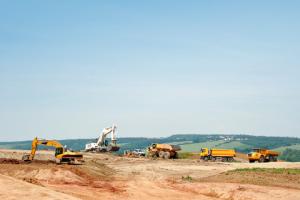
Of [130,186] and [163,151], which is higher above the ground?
[163,151]

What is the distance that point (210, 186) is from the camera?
34938 mm

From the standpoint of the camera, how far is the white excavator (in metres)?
82.2

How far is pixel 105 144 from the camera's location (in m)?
85.8

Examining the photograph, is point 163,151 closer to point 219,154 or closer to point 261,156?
point 219,154

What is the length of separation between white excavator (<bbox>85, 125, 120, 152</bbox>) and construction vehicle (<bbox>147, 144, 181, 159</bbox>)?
7.87 meters

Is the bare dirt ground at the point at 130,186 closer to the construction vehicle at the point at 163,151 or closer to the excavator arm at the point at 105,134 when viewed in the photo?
the construction vehicle at the point at 163,151

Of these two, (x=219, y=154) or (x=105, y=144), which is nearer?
(x=219, y=154)

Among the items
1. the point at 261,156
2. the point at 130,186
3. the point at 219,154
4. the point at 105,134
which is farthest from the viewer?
the point at 105,134

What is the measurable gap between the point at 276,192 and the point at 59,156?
2749 cm

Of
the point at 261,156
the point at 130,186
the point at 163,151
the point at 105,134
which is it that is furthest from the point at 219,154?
the point at 130,186

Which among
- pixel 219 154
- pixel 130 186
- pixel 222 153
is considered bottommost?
pixel 130 186

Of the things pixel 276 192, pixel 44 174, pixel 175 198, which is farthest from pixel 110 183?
pixel 276 192

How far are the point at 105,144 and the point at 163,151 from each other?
47.6ft

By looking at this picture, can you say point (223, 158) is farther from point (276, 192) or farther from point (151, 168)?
point (276, 192)
